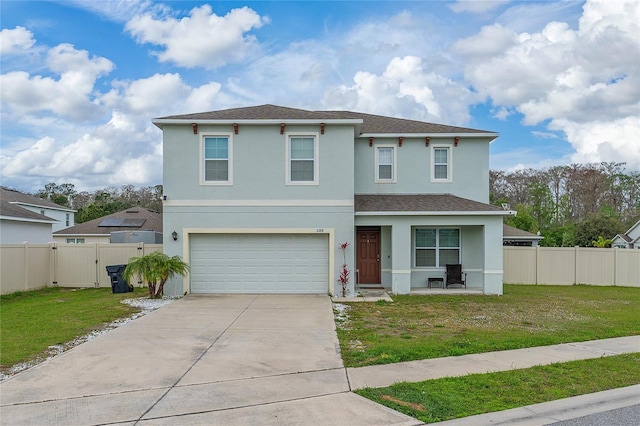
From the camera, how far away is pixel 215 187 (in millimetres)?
15234

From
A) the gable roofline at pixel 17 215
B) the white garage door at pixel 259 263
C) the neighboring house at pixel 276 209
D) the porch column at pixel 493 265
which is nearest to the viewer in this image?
the neighboring house at pixel 276 209

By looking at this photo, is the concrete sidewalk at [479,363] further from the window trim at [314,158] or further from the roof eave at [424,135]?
the roof eave at [424,135]

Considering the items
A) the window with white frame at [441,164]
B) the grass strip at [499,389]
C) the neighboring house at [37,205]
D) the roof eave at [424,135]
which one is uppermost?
the roof eave at [424,135]

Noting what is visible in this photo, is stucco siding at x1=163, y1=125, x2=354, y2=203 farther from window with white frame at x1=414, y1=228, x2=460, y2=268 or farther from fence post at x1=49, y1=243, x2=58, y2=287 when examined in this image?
fence post at x1=49, y1=243, x2=58, y2=287

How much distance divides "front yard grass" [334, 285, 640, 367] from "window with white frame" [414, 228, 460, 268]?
1.92 meters

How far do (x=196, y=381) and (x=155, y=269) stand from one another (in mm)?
8405

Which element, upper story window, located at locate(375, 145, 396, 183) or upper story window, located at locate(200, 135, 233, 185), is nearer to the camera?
upper story window, located at locate(200, 135, 233, 185)

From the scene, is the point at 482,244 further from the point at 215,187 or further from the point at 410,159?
the point at 215,187

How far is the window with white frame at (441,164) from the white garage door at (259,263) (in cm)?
504

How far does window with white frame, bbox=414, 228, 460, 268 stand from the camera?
16.8m

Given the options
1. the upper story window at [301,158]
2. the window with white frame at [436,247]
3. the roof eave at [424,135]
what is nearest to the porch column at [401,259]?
the window with white frame at [436,247]

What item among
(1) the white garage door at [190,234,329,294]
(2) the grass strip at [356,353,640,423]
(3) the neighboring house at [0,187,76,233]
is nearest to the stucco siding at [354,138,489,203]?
(1) the white garage door at [190,234,329,294]

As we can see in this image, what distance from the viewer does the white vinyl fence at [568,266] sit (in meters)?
19.7

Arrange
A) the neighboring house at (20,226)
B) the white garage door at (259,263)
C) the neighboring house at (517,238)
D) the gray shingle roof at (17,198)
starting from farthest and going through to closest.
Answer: the gray shingle roof at (17,198)
the neighboring house at (517,238)
the neighboring house at (20,226)
the white garage door at (259,263)
